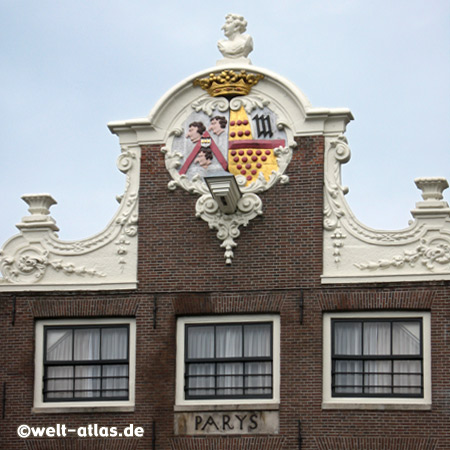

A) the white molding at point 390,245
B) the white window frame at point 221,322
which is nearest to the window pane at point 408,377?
the white molding at point 390,245

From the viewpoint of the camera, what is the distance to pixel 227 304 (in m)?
32.2

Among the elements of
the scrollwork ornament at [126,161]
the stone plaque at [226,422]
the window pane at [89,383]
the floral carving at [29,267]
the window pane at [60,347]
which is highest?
the scrollwork ornament at [126,161]

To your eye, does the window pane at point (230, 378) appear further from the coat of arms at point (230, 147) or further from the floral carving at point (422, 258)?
the floral carving at point (422, 258)

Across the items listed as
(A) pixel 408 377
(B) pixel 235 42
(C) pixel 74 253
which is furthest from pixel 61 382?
(B) pixel 235 42

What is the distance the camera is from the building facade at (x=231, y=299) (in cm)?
3138

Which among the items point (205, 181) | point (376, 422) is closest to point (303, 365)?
point (376, 422)

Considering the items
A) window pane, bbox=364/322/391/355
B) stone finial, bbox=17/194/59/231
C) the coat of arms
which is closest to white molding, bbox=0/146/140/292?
stone finial, bbox=17/194/59/231

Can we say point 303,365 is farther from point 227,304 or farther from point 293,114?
point 293,114

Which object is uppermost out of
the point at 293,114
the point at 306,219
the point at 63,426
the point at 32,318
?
the point at 293,114

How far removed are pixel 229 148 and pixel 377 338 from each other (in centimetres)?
514

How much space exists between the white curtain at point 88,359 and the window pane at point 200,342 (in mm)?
1369

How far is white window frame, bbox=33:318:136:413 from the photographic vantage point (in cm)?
3222

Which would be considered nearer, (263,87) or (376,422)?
(376,422)

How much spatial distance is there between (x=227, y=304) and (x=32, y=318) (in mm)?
4160
